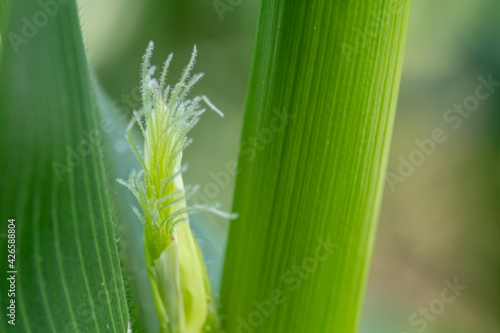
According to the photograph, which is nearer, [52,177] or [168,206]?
[52,177]

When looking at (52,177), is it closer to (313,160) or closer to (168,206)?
(168,206)

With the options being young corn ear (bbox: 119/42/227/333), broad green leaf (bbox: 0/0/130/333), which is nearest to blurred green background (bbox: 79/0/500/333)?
young corn ear (bbox: 119/42/227/333)

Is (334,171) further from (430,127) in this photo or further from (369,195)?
(430,127)

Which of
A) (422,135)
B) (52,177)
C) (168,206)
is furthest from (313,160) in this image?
(422,135)

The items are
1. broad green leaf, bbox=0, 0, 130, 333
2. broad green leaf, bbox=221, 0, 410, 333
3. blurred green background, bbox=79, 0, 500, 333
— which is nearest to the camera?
broad green leaf, bbox=0, 0, 130, 333

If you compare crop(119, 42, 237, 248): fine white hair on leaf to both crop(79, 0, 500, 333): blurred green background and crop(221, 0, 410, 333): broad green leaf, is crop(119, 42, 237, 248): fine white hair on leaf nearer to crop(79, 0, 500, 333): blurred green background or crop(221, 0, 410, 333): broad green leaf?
crop(221, 0, 410, 333): broad green leaf

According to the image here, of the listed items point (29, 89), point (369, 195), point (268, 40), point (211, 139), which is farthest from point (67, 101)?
point (211, 139)
